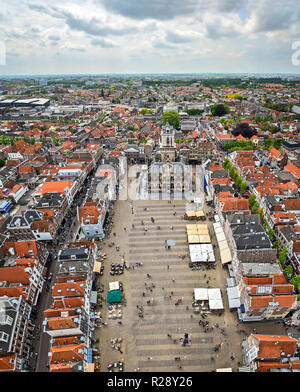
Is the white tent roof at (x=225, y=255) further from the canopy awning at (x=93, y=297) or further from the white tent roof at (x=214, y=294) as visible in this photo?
the canopy awning at (x=93, y=297)

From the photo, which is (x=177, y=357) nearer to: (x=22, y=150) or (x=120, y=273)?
(x=120, y=273)

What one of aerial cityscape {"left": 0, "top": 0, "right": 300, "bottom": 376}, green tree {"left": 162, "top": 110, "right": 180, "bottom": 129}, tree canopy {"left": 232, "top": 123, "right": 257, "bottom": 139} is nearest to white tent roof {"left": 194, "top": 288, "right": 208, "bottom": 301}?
aerial cityscape {"left": 0, "top": 0, "right": 300, "bottom": 376}

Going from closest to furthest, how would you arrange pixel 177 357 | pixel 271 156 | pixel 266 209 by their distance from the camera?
1. pixel 177 357
2. pixel 266 209
3. pixel 271 156

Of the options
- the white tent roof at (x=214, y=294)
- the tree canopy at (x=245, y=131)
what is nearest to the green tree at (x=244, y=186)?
the white tent roof at (x=214, y=294)

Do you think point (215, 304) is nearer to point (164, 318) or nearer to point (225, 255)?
point (164, 318)

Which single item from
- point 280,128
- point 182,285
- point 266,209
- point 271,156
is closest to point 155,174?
point 266,209

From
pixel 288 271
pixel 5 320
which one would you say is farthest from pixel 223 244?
pixel 5 320
